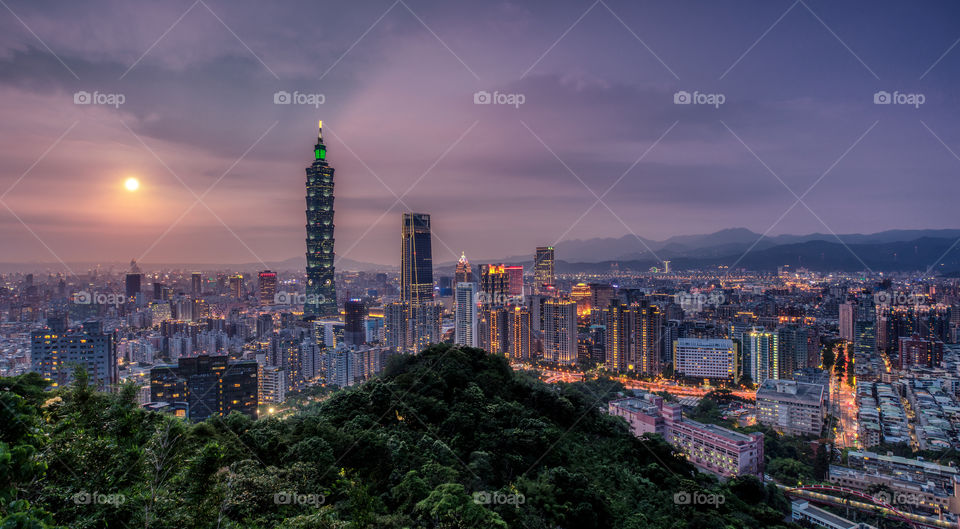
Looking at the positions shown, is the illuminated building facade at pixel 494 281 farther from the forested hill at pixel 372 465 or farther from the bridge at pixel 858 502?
the forested hill at pixel 372 465

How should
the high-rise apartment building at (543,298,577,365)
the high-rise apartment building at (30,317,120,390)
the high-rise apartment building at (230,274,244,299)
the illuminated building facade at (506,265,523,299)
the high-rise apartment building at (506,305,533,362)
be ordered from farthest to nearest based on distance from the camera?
the illuminated building facade at (506,265,523,299) → the high-rise apartment building at (230,274,244,299) → the high-rise apartment building at (506,305,533,362) → the high-rise apartment building at (543,298,577,365) → the high-rise apartment building at (30,317,120,390)

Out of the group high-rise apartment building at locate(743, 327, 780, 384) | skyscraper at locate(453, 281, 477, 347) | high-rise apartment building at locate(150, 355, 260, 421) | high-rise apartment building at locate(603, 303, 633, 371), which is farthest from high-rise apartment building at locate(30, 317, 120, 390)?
high-rise apartment building at locate(743, 327, 780, 384)

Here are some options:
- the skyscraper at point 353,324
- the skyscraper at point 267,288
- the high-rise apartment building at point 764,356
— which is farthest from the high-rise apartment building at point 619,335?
the skyscraper at point 267,288

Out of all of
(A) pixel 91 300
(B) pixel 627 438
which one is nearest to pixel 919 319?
(B) pixel 627 438

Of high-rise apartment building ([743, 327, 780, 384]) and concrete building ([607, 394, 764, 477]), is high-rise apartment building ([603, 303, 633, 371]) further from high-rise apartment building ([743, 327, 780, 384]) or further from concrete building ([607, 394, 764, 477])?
concrete building ([607, 394, 764, 477])

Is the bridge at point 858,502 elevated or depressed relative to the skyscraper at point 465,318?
depressed

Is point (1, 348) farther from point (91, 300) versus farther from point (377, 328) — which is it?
point (377, 328)
